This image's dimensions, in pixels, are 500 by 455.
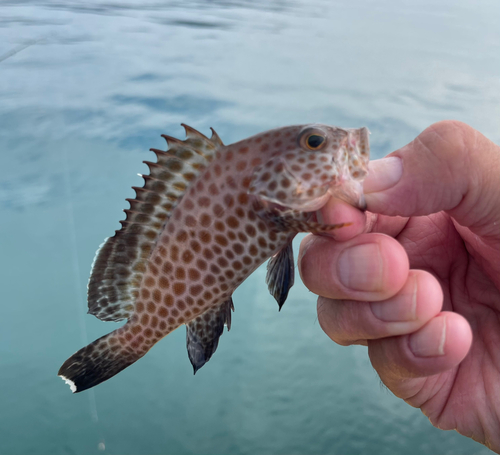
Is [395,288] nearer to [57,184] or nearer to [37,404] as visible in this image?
[37,404]

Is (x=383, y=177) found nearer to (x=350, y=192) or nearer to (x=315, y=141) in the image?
(x=350, y=192)

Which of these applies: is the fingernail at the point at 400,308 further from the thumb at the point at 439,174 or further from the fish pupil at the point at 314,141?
the fish pupil at the point at 314,141

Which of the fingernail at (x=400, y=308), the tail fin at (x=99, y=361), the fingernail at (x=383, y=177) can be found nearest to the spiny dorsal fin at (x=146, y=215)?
the tail fin at (x=99, y=361)

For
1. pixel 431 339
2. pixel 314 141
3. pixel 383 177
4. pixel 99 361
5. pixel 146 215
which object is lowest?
pixel 99 361

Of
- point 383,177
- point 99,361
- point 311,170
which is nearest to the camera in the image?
point 311,170

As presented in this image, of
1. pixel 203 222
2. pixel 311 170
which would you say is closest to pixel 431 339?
pixel 311 170

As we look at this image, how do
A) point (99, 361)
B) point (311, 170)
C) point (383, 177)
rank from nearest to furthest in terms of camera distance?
point (311, 170), point (99, 361), point (383, 177)

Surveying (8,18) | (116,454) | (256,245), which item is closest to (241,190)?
(256,245)

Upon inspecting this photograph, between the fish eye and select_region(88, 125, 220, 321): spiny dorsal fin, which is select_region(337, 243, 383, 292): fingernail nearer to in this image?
the fish eye
